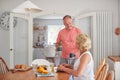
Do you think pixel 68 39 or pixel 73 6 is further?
pixel 73 6

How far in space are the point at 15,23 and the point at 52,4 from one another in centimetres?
117

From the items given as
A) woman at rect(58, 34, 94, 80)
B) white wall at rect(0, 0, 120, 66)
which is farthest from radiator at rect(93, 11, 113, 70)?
woman at rect(58, 34, 94, 80)

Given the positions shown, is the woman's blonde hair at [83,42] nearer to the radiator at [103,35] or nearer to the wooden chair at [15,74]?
the wooden chair at [15,74]

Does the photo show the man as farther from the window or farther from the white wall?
the window

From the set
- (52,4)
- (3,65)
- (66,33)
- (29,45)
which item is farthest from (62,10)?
(3,65)

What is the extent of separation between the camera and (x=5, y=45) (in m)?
5.82

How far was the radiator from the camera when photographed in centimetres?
559

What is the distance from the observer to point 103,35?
5.63m

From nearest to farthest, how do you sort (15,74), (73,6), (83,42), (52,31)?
(83,42) → (15,74) → (73,6) → (52,31)

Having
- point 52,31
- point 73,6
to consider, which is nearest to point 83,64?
point 73,6

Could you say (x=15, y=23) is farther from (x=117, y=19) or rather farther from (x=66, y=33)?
(x=117, y=19)

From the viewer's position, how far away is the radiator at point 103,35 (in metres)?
5.59

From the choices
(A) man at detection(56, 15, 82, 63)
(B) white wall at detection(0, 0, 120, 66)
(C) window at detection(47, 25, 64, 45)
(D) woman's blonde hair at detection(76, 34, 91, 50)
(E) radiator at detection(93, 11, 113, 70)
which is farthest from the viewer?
(C) window at detection(47, 25, 64, 45)

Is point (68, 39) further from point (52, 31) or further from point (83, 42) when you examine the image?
point (52, 31)
